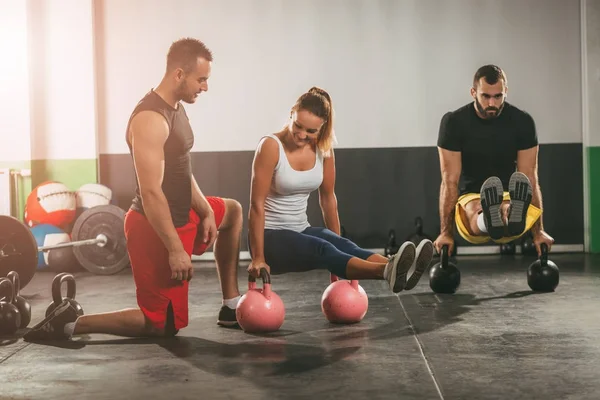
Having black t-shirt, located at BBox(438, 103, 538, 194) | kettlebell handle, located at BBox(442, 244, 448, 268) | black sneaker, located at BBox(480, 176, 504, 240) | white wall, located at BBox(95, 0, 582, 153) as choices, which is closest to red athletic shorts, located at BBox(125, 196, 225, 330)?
black sneaker, located at BBox(480, 176, 504, 240)

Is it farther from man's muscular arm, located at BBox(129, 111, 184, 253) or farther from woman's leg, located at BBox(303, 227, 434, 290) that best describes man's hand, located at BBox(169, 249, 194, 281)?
woman's leg, located at BBox(303, 227, 434, 290)

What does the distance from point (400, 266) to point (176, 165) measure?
1061 millimetres

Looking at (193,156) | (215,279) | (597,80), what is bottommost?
(215,279)

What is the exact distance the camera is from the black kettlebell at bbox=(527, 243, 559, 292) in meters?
4.68

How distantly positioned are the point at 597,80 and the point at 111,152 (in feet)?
13.5

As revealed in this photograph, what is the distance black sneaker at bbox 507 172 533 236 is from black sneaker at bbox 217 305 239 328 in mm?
1506

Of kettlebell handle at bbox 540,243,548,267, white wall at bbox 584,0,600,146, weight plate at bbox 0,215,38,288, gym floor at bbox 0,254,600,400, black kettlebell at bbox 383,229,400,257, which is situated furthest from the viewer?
white wall at bbox 584,0,600,146

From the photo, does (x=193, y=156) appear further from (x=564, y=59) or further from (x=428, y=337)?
(x=428, y=337)

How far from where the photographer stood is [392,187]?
269 inches

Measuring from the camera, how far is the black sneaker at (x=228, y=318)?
152 inches

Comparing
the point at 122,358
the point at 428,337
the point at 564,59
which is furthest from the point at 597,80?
the point at 122,358

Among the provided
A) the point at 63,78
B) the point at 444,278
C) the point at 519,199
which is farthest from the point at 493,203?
the point at 63,78

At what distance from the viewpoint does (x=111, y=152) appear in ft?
22.7

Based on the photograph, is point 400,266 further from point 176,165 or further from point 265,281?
point 176,165
